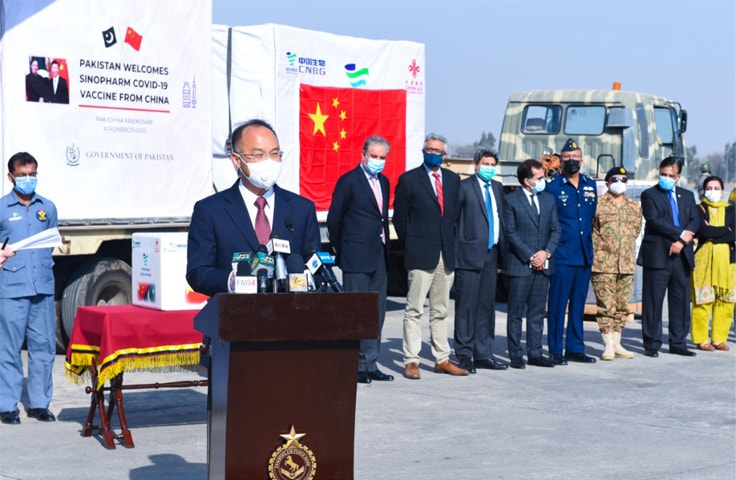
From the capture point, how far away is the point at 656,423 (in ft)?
28.4

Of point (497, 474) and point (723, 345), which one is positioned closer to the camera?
point (497, 474)

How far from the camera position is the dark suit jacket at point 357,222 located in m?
10.2

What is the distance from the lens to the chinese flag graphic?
38.4 feet

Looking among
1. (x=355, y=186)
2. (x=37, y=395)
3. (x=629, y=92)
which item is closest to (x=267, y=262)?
(x=37, y=395)

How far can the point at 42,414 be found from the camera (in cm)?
857

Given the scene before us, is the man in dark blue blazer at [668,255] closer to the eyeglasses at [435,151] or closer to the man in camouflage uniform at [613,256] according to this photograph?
the man in camouflage uniform at [613,256]

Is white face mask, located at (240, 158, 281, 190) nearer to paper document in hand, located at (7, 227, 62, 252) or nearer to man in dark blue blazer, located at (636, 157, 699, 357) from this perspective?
paper document in hand, located at (7, 227, 62, 252)

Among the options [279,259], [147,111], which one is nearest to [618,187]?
[147,111]

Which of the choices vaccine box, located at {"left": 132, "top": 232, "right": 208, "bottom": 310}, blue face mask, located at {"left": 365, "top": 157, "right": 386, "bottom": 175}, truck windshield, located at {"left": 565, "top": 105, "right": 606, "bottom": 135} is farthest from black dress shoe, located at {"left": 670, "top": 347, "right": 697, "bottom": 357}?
truck windshield, located at {"left": 565, "top": 105, "right": 606, "bottom": 135}

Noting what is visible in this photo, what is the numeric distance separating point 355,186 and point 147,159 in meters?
2.71

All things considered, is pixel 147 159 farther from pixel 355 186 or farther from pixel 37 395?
pixel 37 395

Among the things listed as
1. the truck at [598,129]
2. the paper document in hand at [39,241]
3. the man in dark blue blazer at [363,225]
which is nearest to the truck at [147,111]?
the man in dark blue blazer at [363,225]

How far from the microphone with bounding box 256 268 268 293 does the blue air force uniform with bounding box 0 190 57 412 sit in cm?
459

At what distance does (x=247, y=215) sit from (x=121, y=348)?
11.1ft
